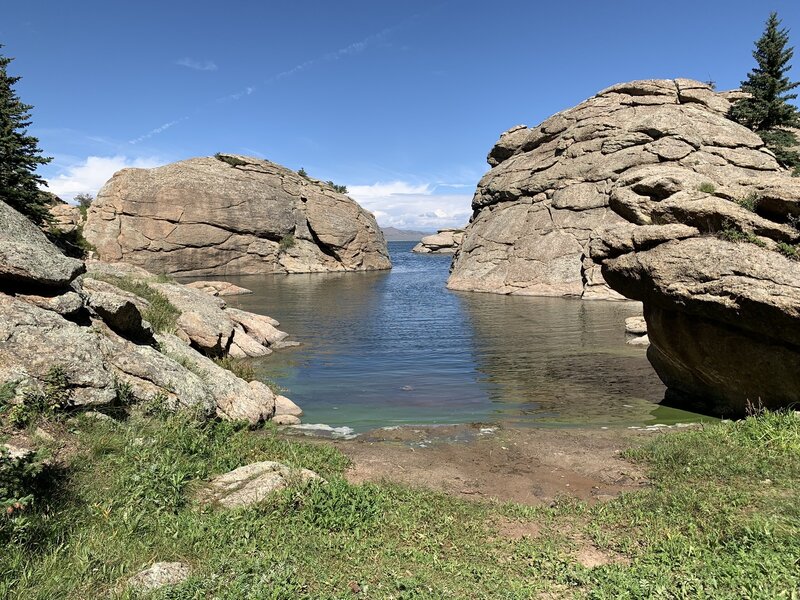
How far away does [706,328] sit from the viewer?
1403cm

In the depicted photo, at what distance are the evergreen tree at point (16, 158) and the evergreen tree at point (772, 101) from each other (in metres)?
57.6

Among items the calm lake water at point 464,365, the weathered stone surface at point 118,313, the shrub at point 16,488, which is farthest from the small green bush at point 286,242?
the shrub at point 16,488

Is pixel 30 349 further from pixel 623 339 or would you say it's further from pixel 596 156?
pixel 596 156

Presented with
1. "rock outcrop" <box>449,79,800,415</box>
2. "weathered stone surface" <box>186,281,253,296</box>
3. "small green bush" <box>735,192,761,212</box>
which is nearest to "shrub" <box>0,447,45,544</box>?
"rock outcrop" <box>449,79,800,415</box>

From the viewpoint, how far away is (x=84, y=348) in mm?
9547

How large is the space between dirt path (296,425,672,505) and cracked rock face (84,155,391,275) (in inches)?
2544

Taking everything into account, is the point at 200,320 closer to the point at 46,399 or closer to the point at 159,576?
the point at 46,399

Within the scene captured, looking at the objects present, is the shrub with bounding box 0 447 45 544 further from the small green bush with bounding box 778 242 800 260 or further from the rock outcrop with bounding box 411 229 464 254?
the rock outcrop with bounding box 411 229 464 254

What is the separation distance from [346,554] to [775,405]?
11.4 metres

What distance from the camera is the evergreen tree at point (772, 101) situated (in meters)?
48.2

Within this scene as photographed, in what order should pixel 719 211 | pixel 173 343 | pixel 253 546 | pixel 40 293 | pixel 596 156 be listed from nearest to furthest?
pixel 253 546
pixel 40 293
pixel 719 211
pixel 173 343
pixel 596 156

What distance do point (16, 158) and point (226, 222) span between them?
140 ft

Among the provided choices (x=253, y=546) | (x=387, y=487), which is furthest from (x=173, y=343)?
(x=253, y=546)

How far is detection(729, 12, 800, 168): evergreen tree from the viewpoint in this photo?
48.2 metres
